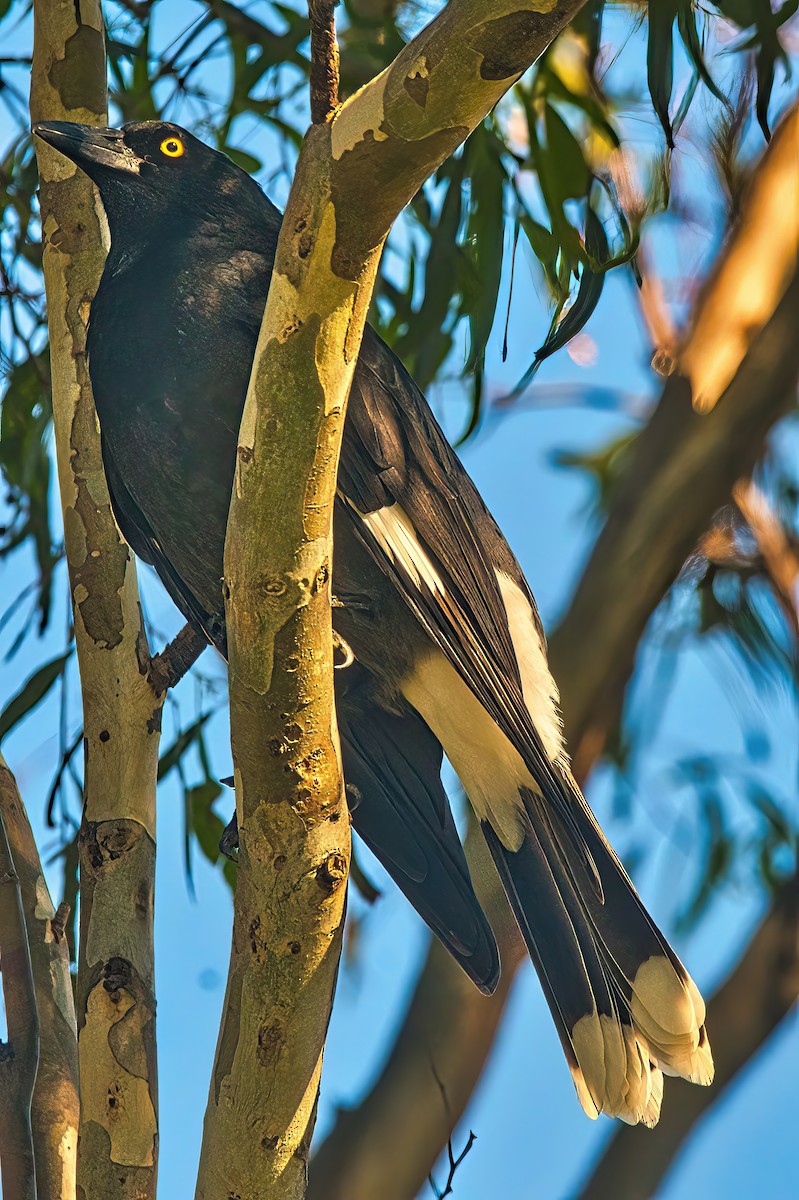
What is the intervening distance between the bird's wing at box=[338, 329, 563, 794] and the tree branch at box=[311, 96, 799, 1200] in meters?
0.94

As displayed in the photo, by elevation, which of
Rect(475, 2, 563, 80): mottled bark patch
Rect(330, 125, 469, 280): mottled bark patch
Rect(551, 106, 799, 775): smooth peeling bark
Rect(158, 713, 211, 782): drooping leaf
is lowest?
Rect(330, 125, 469, 280): mottled bark patch

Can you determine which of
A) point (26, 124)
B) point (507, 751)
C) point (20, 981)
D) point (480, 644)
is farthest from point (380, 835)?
point (26, 124)

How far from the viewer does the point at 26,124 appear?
7.36 ft

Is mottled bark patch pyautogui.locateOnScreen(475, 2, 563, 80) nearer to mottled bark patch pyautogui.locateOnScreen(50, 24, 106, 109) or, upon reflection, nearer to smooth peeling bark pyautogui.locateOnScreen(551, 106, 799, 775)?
mottled bark patch pyautogui.locateOnScreen(50, 24, 106, 109)

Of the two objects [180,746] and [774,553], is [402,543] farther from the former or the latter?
[774,553]

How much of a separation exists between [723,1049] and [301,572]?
71.0 inches

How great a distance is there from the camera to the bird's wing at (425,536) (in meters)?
1.43

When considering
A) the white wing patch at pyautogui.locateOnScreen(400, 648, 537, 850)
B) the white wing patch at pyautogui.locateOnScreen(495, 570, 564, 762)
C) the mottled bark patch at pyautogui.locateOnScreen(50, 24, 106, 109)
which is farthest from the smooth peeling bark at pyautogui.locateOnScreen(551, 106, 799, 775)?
the mottled bark patch at pyautogui.locateOnScreen(50, 24, 106, 109)

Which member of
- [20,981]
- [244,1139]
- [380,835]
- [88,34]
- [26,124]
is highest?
[26,124]

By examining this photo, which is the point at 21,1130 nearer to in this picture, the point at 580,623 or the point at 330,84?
the point at 330,84

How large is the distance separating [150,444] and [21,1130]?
2.53ft

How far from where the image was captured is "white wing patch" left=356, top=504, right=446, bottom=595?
144 cm

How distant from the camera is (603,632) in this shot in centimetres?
251

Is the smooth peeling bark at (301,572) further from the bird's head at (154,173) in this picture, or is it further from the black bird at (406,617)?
the bird's head at (154,173)
